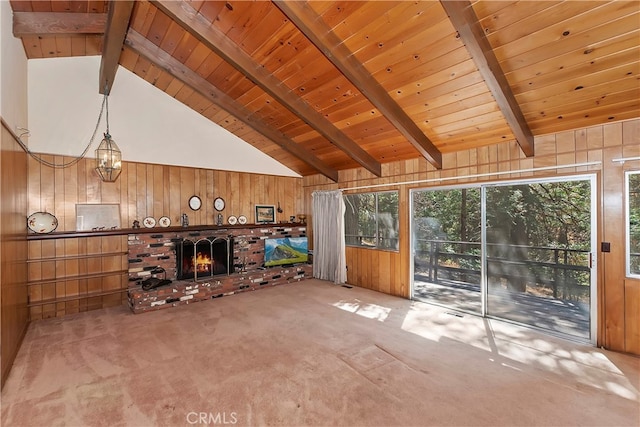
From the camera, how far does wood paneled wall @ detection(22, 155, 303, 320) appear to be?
12.8ft

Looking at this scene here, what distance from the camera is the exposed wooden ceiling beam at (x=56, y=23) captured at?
2.98 meters

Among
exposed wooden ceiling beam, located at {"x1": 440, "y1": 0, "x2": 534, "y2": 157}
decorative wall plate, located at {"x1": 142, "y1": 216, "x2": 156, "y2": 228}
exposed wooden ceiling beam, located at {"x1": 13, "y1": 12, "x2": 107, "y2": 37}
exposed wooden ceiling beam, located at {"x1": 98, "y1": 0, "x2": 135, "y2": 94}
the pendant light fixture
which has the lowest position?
decorative wall plate, located at {"x1": 142, "y1": 216, "x2": 156, "y2": 228}

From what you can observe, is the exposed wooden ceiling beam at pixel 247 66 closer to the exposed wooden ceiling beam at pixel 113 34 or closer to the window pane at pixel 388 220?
the exposed wooden ceiling beam at pixel 113 34

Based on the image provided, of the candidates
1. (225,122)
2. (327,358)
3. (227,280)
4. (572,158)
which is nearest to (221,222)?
(227,280)

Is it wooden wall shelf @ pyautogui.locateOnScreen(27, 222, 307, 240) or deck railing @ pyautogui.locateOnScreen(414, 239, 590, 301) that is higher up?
wooden wall shelf @ pyautogui.locateOnScreen(27, 222, 307, 240)

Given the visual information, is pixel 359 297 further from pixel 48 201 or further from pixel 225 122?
pixel 48 201

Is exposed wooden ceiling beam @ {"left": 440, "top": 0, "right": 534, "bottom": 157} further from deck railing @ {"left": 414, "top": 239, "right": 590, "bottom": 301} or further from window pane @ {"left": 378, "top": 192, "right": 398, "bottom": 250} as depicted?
window pane @ {"left": 378, "top": 192, "right": 398, "bottom": 250}

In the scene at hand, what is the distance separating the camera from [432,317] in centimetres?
388

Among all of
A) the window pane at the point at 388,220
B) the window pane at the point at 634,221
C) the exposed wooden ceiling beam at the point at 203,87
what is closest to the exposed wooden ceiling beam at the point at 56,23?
the exposed wooden ceiling beam at the point at 203,87

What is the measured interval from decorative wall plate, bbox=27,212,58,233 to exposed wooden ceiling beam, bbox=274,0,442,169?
13.5 ft

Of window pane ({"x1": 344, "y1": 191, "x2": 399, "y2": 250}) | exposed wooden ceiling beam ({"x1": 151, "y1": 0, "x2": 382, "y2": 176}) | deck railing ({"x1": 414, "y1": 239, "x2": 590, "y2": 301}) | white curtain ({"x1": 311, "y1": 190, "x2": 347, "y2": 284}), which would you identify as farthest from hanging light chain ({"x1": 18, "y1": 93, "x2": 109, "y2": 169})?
deck railing ({"x1": 414, "y1": 239, "x2": 590, "y2": 301})

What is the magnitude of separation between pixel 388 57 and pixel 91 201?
4.57m

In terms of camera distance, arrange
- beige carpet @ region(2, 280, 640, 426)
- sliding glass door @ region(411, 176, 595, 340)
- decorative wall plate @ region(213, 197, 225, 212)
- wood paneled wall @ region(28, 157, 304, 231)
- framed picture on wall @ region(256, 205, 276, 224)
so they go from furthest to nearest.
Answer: framed picture on wall @ region(256, 205, 276, 224)
decorative wall plate @ region(213, 197, 225, 212)
wood paneled wall @ region(28, 157, 304, 231)
sliding glass door @ region(411, 176, 595, 340)
beige carpet @ region(2, 280, 640, 426)

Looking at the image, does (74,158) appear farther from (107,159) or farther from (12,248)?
(12,248)
